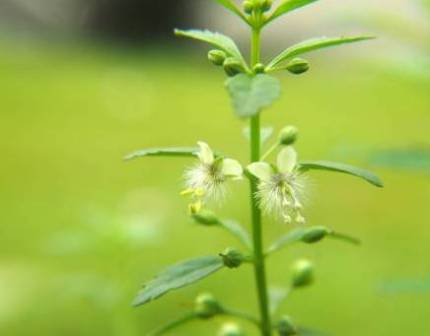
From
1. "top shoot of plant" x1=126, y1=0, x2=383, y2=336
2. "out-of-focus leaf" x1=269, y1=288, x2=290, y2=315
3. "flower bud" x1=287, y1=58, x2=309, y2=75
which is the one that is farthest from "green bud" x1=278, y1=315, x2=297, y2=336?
"flower bud" x1=287, y1=58, x2=309, y2=75

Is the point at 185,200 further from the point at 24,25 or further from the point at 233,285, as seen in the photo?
the point at 24,25

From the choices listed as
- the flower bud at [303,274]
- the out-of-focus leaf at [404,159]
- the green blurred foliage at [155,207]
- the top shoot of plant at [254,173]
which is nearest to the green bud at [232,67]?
the top shoot of plant at [254,173]

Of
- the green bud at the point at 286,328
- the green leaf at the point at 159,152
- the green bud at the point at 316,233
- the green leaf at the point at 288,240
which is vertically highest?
the green leaf at the point at 159,152

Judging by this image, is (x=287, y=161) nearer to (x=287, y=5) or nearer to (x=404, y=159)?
(x=287, y=5)

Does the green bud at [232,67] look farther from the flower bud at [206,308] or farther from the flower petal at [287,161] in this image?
the flower bud at [206,308]

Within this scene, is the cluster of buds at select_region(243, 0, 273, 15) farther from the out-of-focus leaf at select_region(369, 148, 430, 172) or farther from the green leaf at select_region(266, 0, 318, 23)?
the out-of-focus leaf at select_region(369, 148, 430, 172)

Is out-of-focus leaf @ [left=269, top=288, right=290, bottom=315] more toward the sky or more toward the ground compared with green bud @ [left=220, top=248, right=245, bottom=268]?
more toward the ground
